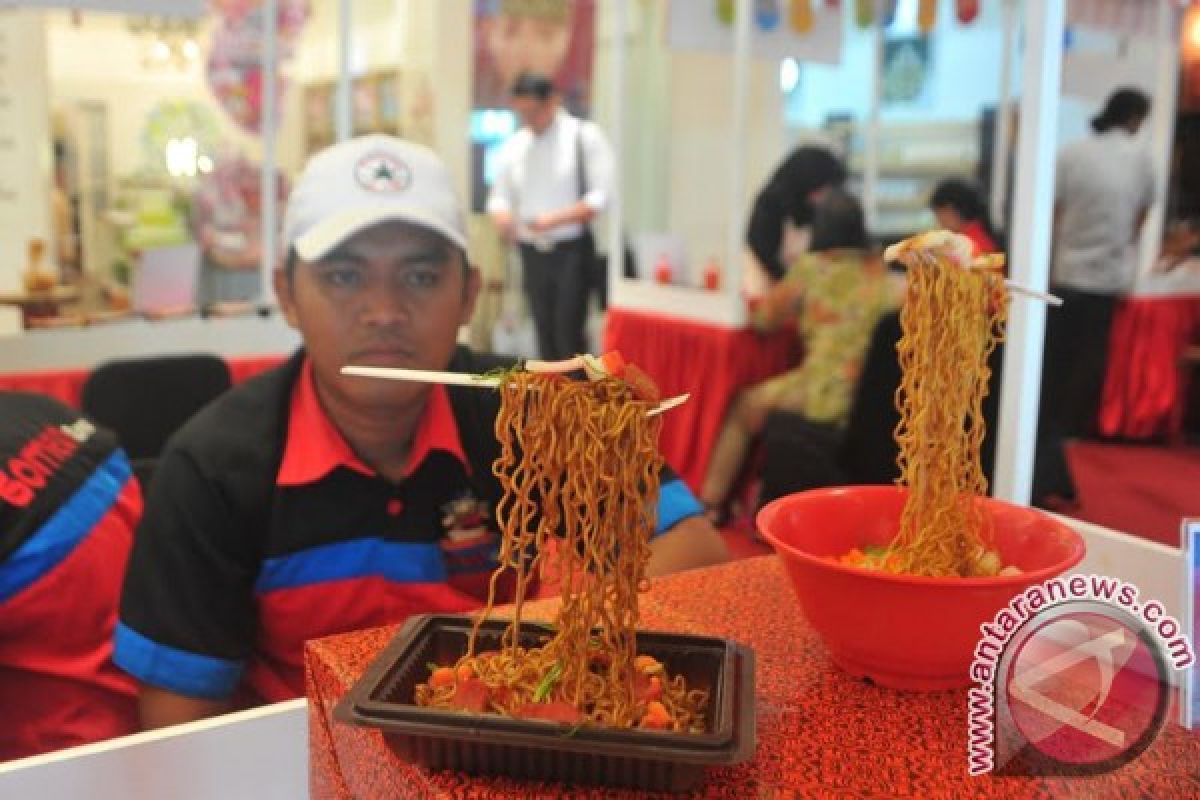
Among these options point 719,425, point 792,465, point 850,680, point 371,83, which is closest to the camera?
point 850,680

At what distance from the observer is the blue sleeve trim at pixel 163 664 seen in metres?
1.21

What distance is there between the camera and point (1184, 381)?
412cm

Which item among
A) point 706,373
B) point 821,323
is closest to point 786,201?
point 706,373

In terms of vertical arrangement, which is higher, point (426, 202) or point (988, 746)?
point (426, 202)

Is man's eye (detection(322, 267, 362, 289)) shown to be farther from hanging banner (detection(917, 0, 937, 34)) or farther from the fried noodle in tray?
hanging banner (detection(917, 0, 937, 34))

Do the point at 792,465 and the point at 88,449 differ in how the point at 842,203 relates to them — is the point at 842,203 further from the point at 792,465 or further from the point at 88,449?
the point at 88,449

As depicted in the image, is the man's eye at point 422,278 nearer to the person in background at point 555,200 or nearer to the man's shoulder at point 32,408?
the man's shoulder at point 32,408

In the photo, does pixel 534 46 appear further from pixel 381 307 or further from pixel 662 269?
pixel 381 307

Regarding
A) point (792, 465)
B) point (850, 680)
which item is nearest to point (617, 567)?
point (850, 680)

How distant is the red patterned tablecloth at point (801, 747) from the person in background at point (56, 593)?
18.9 inches

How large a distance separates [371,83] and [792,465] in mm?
4790

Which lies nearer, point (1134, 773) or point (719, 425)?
point (1134, 773)

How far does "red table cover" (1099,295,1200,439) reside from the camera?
420 cm

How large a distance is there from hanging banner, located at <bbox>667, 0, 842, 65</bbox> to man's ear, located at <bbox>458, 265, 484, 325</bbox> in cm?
315
